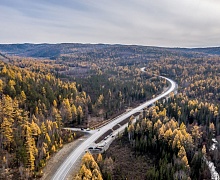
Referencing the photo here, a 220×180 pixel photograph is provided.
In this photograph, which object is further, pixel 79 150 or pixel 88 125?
pixel 88 125

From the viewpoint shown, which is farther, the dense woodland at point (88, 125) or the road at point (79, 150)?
the road at point (79, 150)

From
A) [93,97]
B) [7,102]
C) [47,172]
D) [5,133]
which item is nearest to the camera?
[47,172]

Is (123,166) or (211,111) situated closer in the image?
(123,166)

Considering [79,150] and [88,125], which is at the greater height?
[88,125]

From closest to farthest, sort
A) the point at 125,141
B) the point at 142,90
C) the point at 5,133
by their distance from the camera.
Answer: the point at 5,133
the point at 125,141
the point at 142,90

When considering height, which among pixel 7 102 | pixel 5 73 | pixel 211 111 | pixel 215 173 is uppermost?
pixel 5 73

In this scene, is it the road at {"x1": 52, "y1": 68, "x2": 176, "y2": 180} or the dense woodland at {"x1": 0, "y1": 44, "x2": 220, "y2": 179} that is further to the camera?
the road at {"x1": 52, "y1": 68, "x2": 176, "y2": 180}

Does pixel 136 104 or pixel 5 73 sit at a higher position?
pixel 5 73

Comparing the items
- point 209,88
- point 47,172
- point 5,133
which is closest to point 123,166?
point 47,172

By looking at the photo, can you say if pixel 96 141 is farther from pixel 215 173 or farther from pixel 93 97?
pixel 93 97

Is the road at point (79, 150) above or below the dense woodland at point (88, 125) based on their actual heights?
below

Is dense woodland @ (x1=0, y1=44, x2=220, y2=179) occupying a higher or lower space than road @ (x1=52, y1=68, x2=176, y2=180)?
higher
